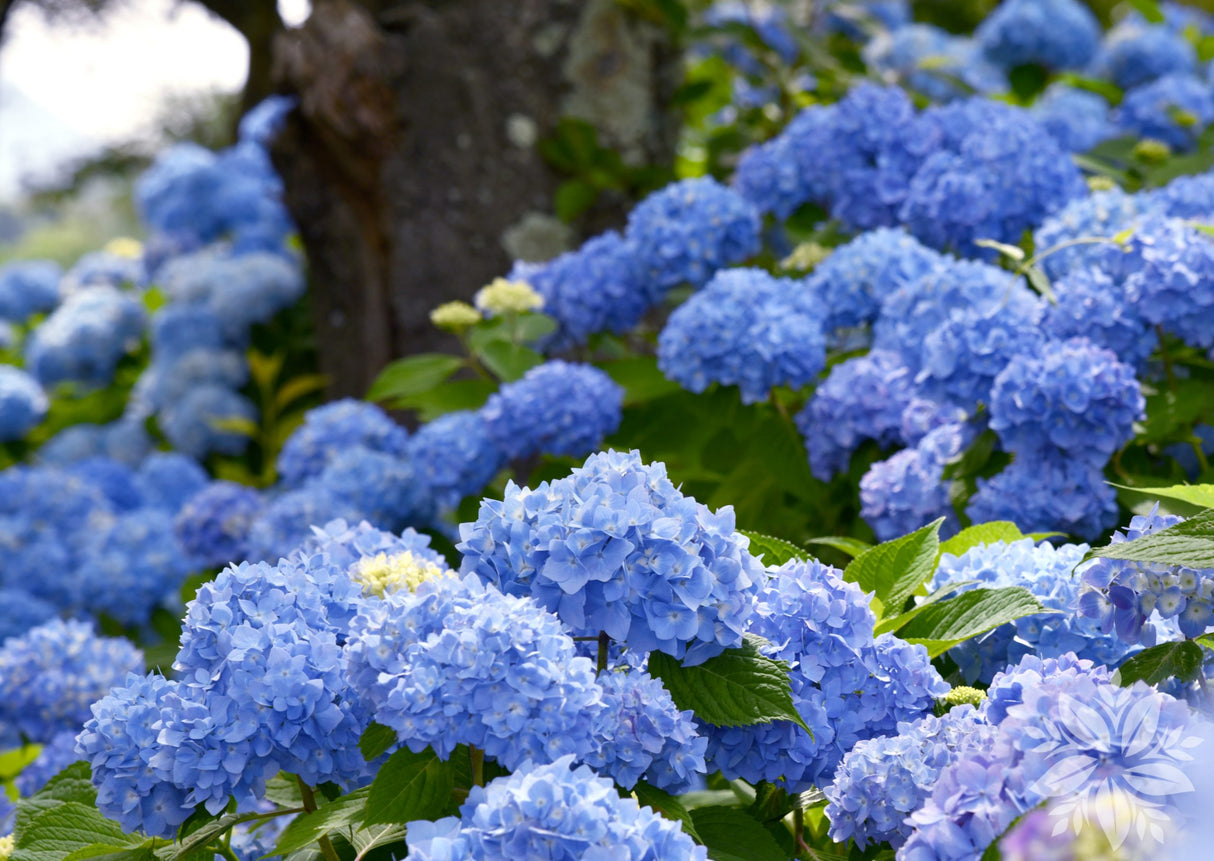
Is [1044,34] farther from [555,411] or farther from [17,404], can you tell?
[17,404]

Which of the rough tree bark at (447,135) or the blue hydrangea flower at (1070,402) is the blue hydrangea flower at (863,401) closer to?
the blue hydrangea flower at (1070,402)

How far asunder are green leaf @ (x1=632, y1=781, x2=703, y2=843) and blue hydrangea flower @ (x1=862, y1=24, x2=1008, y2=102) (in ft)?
9.93

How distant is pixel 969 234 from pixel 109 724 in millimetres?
1875

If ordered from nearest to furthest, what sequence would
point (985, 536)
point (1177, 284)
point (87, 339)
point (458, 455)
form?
point (985, 536), point (1177, 284), point (458, 455), point (87, 339)

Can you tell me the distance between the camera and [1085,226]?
6.95 feet

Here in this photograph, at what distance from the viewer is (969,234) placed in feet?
7.69

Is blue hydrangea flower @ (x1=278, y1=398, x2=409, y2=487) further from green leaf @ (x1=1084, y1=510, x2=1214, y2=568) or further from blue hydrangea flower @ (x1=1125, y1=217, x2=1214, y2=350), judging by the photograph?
green leaf @ (x1=1084, y1=510, x2=1214, y2=568)

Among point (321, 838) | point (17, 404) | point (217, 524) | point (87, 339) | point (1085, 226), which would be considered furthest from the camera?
point (87, 339)

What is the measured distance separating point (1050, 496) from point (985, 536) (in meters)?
0.24

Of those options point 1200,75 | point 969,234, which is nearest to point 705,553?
point 969,234

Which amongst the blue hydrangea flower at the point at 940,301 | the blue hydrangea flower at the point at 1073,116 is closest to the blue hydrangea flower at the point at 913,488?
the blue hydrangea flower at the point at 940,301

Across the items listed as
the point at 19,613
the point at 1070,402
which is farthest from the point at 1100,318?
the point at 19,613

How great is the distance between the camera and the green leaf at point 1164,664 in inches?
45.1

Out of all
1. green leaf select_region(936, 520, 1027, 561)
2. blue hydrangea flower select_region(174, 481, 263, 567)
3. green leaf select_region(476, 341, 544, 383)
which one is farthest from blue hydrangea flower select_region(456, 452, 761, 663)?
blue hydrangea flower select_region(174, 481, 263, 567)
